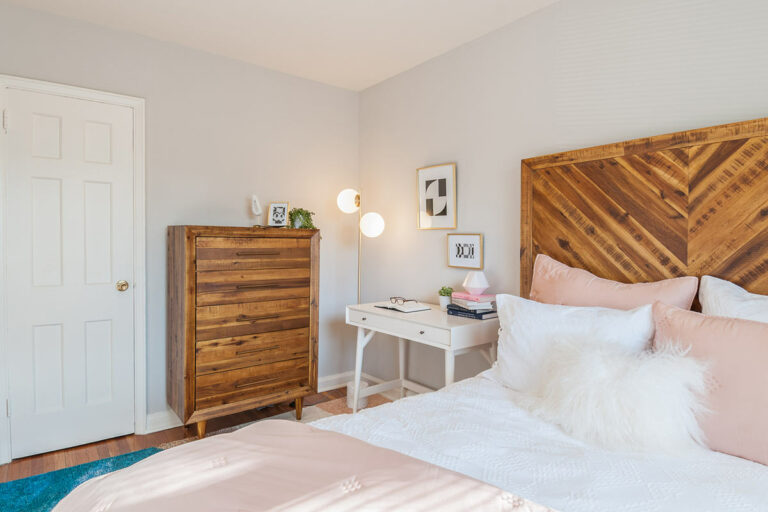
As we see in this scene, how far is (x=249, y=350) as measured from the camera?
2814 millimetres

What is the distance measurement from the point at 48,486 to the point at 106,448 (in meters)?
0.45

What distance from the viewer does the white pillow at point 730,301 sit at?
151 centimetres

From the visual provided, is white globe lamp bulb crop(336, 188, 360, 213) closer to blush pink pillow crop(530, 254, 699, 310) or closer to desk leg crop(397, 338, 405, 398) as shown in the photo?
desk leg crop(397, 338, 405, 398)

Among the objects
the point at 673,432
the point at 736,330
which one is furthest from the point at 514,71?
the point at 673,432

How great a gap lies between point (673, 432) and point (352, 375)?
114 inches

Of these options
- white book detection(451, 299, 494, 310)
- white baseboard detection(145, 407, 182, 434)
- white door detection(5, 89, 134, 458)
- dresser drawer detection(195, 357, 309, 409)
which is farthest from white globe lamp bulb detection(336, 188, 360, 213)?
white baseboard detection(145, 407, 182, 434)

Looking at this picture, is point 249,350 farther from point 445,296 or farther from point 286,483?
point 286,483

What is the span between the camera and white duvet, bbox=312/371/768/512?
1041 millimetres

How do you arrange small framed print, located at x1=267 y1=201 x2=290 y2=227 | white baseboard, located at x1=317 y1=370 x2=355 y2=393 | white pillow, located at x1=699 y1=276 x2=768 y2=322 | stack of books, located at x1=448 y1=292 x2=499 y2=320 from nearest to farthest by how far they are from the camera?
white pillow, located at x1=699 y1=276 x2=768 y2=322
stack of books, located at x1=448 y1=292 x2=499 y2=320
small framed print, located at x1=267 y1=201 x2=290 y2=227
white baseboard, located at x1=317 y1=370 x2=355 y2=393

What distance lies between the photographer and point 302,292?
301 centimetres

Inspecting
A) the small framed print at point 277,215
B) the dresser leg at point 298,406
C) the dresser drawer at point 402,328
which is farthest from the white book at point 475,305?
the small framed print at point 277,215

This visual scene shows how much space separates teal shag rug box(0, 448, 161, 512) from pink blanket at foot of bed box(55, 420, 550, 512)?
4.55ft

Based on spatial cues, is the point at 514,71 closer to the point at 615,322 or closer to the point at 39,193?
the point at 615,322

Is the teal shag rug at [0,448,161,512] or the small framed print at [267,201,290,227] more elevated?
the small framed print at [267,201,290,227]
